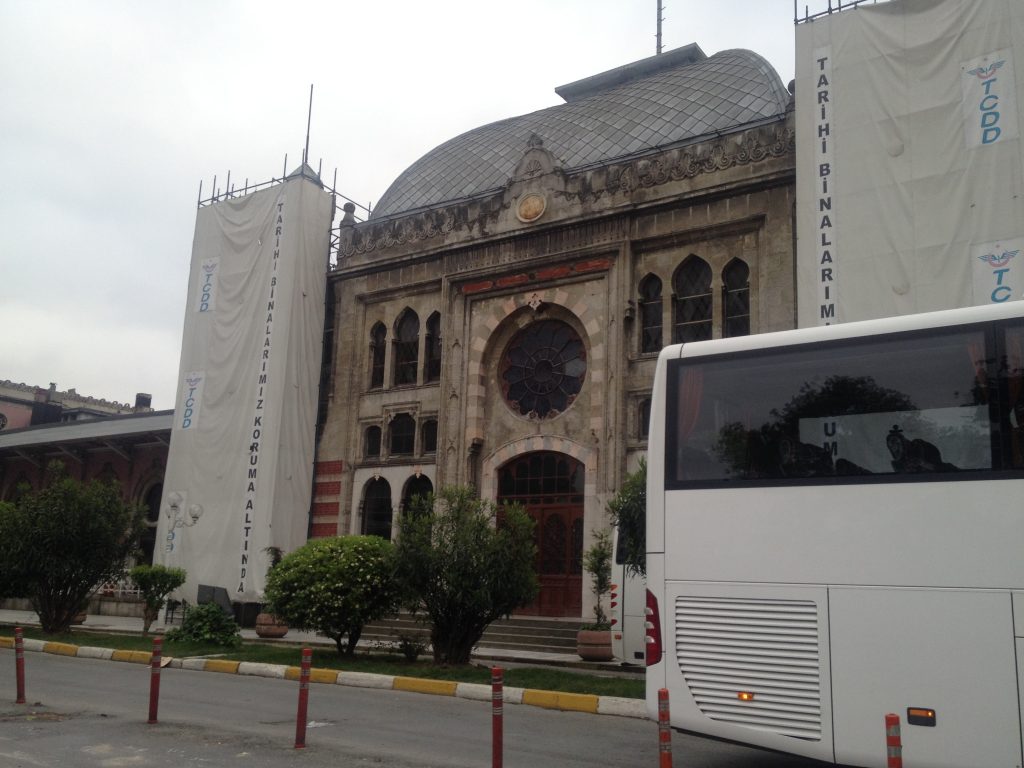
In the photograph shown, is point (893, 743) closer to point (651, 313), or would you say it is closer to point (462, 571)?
point (462, 571)

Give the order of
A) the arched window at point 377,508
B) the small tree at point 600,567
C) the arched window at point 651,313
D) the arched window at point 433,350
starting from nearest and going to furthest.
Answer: the small tree at point 600,567
the arched window at point 651,313
the arched window at point 433,350
the arched window at point 377,508

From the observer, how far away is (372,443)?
92.3ft

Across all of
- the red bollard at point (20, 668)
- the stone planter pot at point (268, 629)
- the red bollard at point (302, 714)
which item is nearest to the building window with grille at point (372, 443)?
the stone planter pot at point (268, 629)

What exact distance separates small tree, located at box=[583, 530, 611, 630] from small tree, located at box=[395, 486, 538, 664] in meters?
4.84

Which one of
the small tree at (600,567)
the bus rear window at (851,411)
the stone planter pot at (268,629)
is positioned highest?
the bus rear window at (851,411)

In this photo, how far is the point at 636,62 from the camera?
31.2m

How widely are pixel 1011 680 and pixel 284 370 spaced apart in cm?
2404

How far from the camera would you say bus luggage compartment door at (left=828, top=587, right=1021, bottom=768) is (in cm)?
626

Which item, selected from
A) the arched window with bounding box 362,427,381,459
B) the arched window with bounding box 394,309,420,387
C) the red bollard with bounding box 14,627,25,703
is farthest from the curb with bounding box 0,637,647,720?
the arched window with bounding box 394,309,420,387

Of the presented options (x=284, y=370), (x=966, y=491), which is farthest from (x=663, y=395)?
(x=284, y=370)

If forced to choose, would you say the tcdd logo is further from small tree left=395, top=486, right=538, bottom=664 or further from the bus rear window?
the bus rear window

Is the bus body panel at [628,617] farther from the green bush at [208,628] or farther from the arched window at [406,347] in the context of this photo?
the arched window at [406,347]

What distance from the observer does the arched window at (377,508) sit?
Answer: 27.2m

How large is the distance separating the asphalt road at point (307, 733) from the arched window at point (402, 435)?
1366 centimetres
